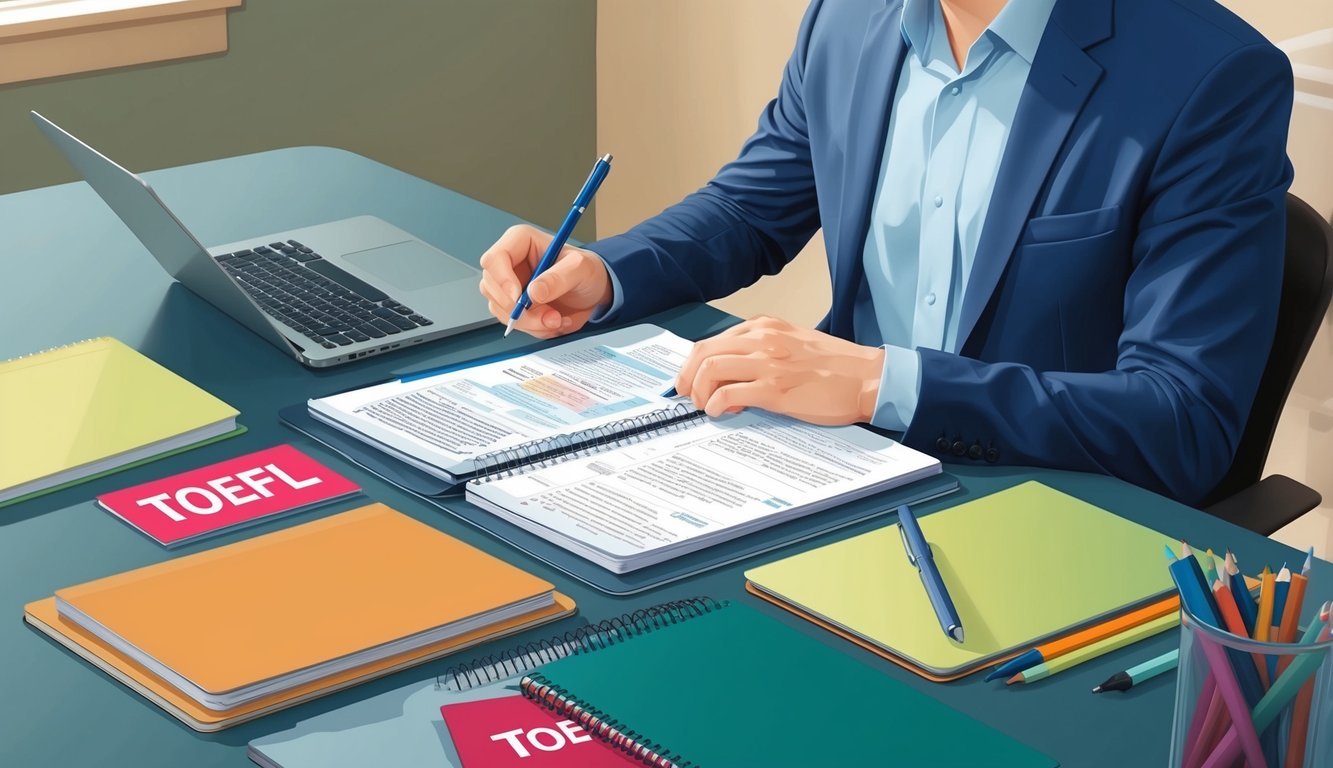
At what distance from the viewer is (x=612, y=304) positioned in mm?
1668

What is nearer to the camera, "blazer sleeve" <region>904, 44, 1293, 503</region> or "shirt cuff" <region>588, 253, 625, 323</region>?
"blazer sleeve" <region>904, 44, 1293, 503</region>

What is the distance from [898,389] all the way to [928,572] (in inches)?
11.2

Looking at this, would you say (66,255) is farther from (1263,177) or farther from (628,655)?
(1263,177)

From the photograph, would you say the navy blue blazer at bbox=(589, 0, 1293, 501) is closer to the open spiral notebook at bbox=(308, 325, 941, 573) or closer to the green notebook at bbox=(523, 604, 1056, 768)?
the open spiral notebook at bbox=(308, 325, 941, 573)

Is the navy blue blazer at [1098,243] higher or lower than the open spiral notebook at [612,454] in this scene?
higher

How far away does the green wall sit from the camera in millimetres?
3211

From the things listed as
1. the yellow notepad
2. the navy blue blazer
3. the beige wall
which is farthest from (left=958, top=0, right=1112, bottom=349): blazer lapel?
the beige wall

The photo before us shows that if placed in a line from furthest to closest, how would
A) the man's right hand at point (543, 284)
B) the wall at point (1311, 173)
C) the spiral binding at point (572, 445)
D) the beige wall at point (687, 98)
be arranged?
the beige wall at point (687, 98) → the wall at point (1311, 173) → the man's right hand at point (543, 284) → the spiral binding at point (572, 445)

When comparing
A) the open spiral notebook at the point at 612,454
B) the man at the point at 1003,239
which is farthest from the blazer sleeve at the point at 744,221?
the open spiral notebook at the point at 612,454

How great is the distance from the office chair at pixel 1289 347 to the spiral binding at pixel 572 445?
59 cm

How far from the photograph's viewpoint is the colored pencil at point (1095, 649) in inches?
40.7

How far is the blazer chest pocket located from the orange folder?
28.8 inches

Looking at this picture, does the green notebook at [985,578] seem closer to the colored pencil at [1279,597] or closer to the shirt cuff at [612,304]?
the colored pencil at [1279,597]

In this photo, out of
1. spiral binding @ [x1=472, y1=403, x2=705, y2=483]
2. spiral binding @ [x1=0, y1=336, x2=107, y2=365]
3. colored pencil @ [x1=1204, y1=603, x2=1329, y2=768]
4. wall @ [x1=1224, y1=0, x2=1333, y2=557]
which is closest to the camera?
colored pencil @ [x1=1204, y1=603, x2=1329, y2=768]
